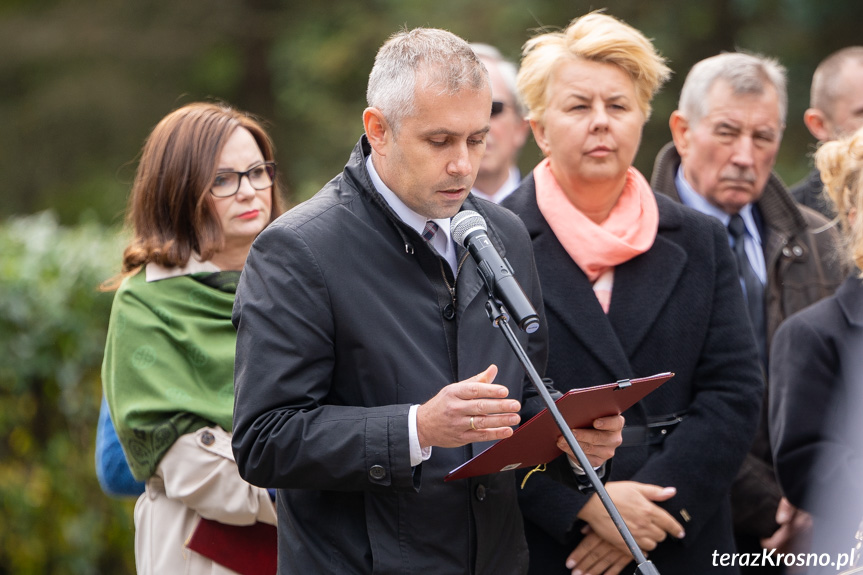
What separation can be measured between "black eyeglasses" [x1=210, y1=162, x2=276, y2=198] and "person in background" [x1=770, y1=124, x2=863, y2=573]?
1.89 metres

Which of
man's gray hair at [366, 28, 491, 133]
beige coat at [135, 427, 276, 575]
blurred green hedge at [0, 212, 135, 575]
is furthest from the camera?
blurred green hedge at [0, 212, 135, 575]

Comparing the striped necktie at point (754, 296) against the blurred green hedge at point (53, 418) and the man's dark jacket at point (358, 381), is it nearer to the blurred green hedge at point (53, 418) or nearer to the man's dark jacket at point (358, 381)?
the man's dark jacket at point (358, 381)

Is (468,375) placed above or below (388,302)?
below

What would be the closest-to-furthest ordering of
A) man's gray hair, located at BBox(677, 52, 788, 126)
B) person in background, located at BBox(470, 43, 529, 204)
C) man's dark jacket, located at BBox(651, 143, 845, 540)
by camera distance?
man's dark jacket, located at BBox(651, 143, 845, 540)
man's gray hair, located at BBox(677, 52, 788, 126)
person in background, located at BBox(470, 43, 529, 204)

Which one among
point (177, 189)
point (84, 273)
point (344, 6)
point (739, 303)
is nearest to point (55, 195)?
point (344, 6)

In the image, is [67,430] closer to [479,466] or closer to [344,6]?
[479,466]

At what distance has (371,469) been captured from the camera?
2363 mm

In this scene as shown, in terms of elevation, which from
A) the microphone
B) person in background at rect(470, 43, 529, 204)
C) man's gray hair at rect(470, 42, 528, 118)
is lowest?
the microphone

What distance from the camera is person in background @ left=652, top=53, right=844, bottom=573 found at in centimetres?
420

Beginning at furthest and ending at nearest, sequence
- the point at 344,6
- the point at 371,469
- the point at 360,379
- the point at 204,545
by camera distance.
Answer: the point at 344,6, the point at 204,545, the point at 360,379, the point at 371,469

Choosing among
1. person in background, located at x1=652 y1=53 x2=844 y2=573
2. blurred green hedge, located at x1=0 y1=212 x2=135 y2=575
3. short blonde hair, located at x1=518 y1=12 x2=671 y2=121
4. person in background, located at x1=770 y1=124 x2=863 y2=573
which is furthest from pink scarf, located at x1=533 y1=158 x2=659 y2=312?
blurred green hedge, located at x1=0 y1=212 x2=135 y2=575

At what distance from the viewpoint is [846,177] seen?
348 centimetres

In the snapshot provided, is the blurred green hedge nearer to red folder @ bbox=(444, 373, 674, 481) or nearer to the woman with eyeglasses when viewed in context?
the woman with eyeglasses

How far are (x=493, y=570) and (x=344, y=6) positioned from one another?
12.1 metres
